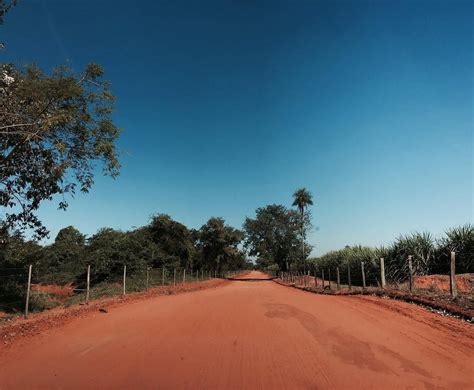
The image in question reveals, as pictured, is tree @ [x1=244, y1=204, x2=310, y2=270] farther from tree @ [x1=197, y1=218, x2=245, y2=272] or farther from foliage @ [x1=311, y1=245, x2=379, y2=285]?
Result: foliage @ [x1=311, y1=245, x2=379, y2=285]

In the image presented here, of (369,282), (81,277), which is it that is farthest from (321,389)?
(81,277)

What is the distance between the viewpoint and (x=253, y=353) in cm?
674

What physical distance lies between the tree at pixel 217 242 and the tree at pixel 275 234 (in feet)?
21.0

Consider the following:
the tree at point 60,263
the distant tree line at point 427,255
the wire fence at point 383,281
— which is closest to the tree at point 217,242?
the wire fence at point 383,281

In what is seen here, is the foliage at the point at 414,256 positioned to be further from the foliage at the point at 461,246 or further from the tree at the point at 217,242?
the tree at the point at 217,242

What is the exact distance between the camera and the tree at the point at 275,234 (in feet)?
205

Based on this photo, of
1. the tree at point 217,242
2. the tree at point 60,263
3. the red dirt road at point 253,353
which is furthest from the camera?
the tree at point 217,242

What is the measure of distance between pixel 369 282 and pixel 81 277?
2250 centimetres

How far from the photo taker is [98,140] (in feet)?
49.6

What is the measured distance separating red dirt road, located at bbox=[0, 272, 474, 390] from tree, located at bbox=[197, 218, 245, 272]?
4609cm

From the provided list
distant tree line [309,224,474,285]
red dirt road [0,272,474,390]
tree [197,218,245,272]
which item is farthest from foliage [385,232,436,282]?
tree [197,218,245,272]

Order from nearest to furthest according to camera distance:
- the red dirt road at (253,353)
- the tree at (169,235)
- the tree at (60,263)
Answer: the red dirt road at (253,353)
the tree at (60,263)
the tree at (169,235)

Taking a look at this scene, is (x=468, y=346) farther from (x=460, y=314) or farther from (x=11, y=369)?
(x=11, y=369)

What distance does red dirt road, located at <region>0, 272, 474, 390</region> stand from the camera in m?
5.41
